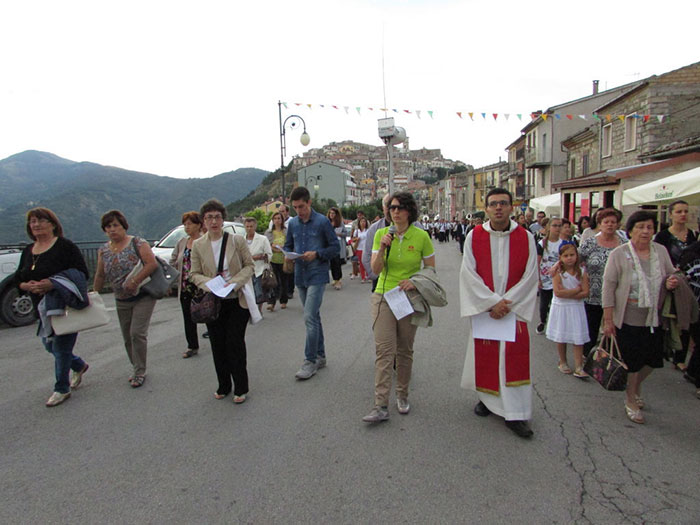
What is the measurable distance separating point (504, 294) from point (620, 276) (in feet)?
3.57

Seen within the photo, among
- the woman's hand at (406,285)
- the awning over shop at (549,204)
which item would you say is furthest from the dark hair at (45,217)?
the awning over shop at (549,204)

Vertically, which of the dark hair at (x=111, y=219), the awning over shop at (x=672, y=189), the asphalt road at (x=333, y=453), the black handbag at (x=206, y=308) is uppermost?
the awning over shop at (x=672, y=189)

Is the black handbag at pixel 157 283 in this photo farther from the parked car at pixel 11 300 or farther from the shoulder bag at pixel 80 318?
the parked car at pixel 11 300

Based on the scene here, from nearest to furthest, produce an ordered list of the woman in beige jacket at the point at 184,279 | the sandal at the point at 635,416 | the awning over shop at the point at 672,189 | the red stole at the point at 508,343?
1. the red stole at the point at 508,343
2. the sandal at the point at 635,416
3. the woman in beige jacket at the point at 184,279
4. the awning over shop at the point at 672,189

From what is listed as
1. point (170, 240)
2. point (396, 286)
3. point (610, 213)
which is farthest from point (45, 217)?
point (170, 240)

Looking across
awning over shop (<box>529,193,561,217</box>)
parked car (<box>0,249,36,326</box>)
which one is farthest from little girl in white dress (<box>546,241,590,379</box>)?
awning over shop (<box>529,193,561,217</box>)

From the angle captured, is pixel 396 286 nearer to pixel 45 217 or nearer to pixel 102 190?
pixel 45 217

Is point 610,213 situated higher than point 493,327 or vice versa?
point 610,213

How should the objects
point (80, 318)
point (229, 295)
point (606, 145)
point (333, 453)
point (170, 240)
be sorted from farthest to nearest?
point (606, 145)
point (170, 240)
point (80, 318)
point (229, 295)
point (333, 453)

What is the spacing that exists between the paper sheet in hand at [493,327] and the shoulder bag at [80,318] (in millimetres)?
3699

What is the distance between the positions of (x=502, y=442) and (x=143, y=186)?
15613 cm

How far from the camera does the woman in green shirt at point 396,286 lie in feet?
12.5

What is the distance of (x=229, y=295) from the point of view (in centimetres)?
429

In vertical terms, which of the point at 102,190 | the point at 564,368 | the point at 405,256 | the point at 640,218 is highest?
the point at 102,190
